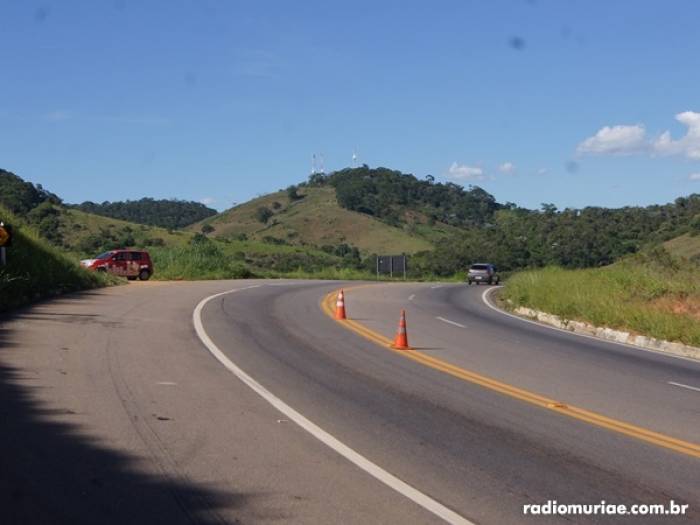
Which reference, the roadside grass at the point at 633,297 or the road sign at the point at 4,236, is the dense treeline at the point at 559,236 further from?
the road sign at the point at 4,236

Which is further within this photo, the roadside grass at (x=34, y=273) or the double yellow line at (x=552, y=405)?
the roadside grass at (x=34, y=273)

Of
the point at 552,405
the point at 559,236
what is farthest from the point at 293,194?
the point at 552,405

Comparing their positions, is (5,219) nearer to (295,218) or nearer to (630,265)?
(630,265)

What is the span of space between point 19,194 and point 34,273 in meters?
47.5

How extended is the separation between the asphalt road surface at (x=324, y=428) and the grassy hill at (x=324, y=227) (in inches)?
4069

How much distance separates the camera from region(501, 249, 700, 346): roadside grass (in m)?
23.2

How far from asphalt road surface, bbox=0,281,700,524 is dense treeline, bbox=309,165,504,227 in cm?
12737

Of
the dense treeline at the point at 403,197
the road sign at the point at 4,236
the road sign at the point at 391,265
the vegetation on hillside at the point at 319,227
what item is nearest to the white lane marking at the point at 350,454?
the road sign at the point at 4,236

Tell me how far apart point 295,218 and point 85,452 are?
136 meters

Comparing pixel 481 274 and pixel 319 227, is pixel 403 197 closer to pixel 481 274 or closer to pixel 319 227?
pixel 319 227

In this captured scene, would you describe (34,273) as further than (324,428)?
Yes

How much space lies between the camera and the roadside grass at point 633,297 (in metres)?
23.2

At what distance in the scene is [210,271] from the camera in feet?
175

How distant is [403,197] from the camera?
551 ft
